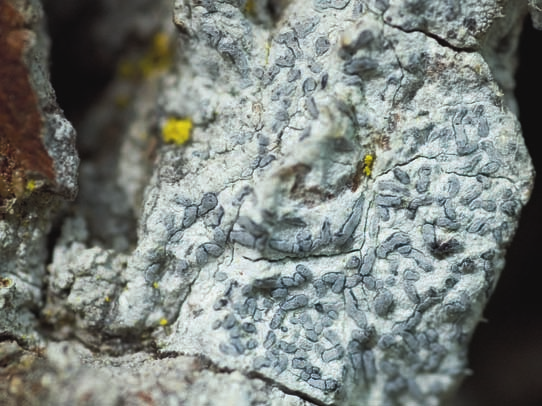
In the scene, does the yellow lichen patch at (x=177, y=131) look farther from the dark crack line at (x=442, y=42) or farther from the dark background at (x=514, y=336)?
the dark background at (x=514, y=336)

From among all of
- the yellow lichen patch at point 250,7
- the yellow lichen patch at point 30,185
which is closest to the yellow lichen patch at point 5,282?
the yellow lichen patch at point 30,185

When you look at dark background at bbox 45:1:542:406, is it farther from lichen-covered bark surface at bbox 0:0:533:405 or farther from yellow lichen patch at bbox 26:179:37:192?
yellow lichen patch at bbox 26:179:37:192

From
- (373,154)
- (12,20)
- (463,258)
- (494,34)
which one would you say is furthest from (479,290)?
(12,20)

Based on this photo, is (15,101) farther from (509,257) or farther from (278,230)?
(509,257)

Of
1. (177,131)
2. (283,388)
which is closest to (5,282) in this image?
(177,131)

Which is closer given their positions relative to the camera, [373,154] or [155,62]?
[373,154]

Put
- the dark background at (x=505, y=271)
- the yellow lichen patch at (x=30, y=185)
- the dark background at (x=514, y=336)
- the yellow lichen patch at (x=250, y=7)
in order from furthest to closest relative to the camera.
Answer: the dark background at (x=514, y=336), the dark background at (x=505, y=271), the yellow lichen patch at (x=250, y=7), the yellow lichen patch at (x=30, y=185)

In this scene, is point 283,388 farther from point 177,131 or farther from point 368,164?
point 177,131
